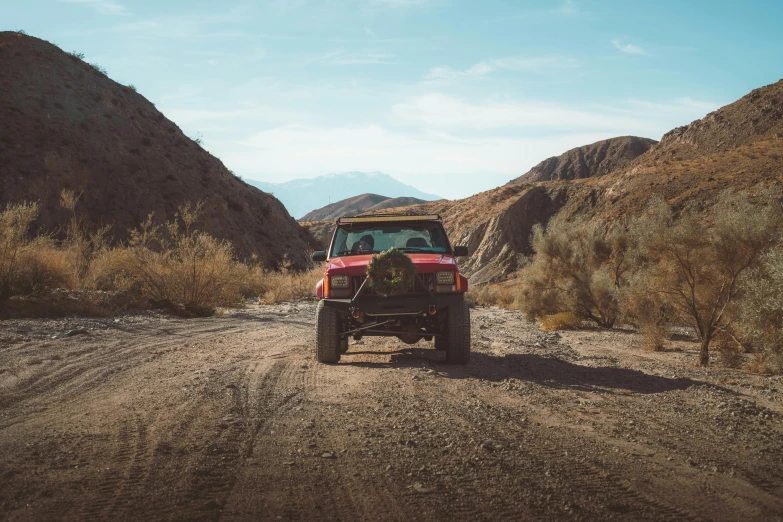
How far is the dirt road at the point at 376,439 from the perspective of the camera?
362 cm

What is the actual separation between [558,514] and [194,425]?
A: 10.7 ft

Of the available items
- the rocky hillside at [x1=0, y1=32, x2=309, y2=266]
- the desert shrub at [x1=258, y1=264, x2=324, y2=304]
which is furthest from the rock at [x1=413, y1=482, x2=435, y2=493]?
the rocky hillside at [x1=0, y1=32, x2=309, y2=266]

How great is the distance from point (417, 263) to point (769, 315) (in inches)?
209

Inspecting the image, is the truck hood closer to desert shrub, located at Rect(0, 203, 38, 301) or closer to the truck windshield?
the truck windshield

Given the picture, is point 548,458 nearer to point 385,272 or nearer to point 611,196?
point 385,272

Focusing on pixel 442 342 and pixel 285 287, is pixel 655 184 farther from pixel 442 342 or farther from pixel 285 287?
pixel 442 342

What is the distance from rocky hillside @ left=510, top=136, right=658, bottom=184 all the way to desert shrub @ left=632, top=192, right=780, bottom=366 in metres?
88.3

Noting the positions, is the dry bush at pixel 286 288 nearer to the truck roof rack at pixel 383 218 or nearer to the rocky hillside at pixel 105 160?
the rocky hillside at pixel 105 160

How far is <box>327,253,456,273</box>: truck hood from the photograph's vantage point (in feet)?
28.9

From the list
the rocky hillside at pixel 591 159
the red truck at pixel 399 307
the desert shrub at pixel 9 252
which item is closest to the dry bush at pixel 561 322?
the red truck at pixel 399 307

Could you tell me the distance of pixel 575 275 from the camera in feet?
68.8

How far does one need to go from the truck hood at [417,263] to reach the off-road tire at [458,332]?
2.05 ft

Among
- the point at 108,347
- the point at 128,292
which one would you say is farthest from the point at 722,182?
the point at 108,347

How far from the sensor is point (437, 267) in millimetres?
8789
